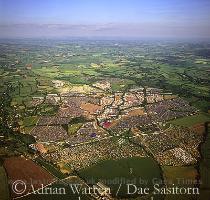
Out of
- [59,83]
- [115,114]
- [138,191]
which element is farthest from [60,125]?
[59,83]

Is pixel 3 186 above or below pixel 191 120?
below

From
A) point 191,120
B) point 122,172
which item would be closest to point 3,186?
point 122,172

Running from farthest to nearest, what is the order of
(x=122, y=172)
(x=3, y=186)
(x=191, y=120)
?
(x=191, y=120) → (x=122, y=172) → (x=3, y=186)

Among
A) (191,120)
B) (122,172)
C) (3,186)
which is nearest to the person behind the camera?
(3,186)

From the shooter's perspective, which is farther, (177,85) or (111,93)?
(177,85)

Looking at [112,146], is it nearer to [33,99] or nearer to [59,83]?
[33,99]

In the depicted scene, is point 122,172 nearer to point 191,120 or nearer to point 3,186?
point 3,186
